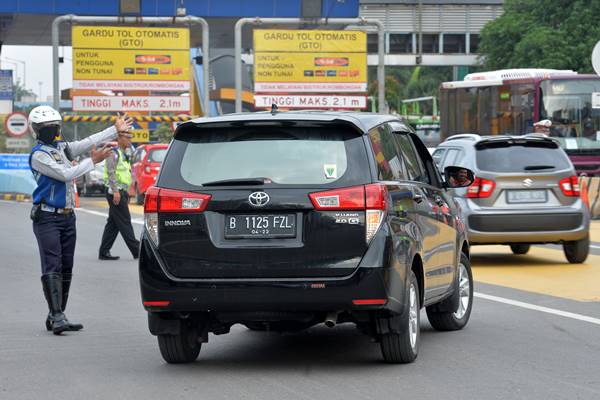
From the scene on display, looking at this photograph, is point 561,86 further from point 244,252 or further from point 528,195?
point 244,252

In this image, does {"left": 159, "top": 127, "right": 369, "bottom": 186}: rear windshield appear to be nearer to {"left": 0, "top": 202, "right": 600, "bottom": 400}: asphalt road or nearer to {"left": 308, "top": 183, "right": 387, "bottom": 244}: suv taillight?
{"left": 308, "top": 183, "right": 387, "bottom": 244}: suv taillight

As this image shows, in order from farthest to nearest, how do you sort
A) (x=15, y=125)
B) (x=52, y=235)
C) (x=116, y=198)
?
(x=15, y=125)
(x=116, y=198)
(x=52, y=235)

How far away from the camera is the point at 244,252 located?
8.34 metres

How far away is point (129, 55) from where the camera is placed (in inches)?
1518

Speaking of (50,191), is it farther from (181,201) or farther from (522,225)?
(522,225)

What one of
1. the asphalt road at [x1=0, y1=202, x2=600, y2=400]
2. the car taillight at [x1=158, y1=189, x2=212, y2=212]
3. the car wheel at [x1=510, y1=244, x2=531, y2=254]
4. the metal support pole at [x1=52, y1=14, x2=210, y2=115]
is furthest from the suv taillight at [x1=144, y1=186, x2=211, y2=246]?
the metal support pole at [x1=52, y1=14, x2=210, y2=115]

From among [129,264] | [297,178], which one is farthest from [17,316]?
[129,264]

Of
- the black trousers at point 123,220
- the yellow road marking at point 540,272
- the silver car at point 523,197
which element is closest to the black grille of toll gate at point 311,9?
the yellow road marking at point 540,272

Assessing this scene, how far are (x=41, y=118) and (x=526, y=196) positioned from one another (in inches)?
305

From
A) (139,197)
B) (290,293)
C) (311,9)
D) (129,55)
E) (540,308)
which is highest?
(311,9)

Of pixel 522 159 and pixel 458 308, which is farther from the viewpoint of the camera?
pixel 522 159

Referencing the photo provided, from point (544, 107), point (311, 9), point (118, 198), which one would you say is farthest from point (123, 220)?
point (311, 9)

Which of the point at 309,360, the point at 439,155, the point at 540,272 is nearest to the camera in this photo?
the point at 309,360

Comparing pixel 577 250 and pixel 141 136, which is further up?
pixel 141 136
